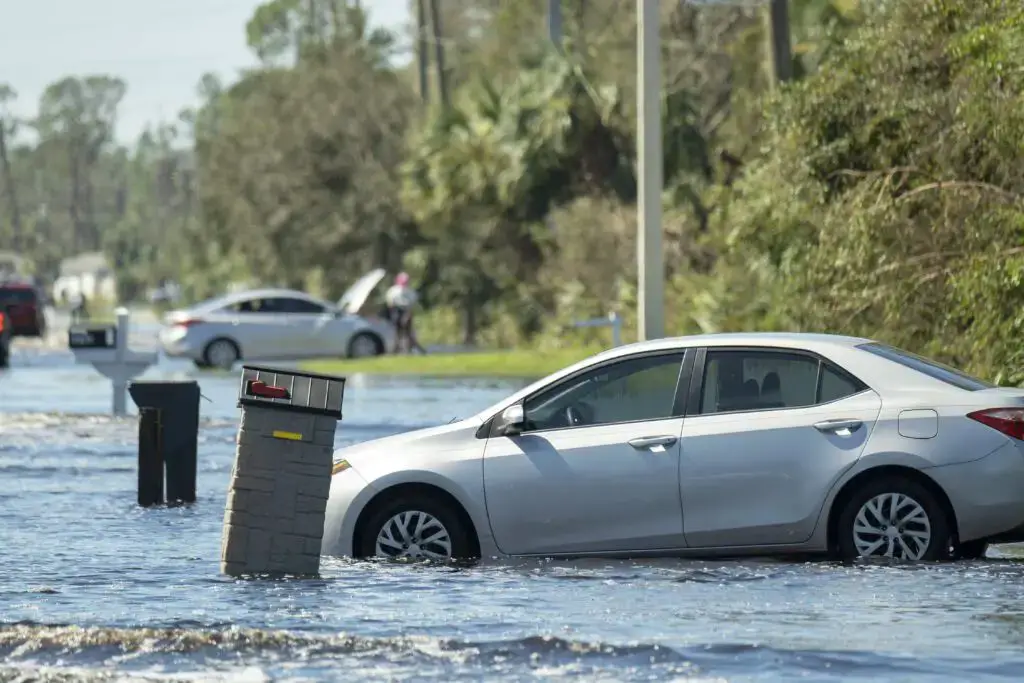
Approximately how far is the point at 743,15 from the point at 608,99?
9922 millimetres

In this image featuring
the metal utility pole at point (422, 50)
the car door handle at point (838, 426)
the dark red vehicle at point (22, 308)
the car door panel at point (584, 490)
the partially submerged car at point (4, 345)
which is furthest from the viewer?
the metal utility pole at point (422, 50)

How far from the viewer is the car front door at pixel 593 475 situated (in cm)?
1366

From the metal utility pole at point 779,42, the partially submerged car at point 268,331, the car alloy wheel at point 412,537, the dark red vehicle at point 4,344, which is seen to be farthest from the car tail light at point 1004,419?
the dark red vehicle at point 4,344

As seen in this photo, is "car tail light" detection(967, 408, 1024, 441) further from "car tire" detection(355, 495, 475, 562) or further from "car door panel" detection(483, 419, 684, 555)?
"car tire" detection(355, 495, 475, 562)

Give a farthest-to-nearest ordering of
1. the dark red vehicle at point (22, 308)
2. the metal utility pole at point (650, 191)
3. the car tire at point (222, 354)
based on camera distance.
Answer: the dark red vehicle at point (22, 308) → the car tire at point (222, 354) → the metal utility pole at point (650, 191)

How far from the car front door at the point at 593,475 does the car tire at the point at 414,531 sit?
0.24 metres

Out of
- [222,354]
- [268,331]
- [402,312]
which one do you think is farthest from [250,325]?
[402,312]

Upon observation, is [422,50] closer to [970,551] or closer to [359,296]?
[359,296]

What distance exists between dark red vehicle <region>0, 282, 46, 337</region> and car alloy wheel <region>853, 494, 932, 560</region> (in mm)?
50890

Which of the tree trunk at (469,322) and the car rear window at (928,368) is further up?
the tree trunk at (469,322)

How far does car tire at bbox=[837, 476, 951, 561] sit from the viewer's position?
13461 mm

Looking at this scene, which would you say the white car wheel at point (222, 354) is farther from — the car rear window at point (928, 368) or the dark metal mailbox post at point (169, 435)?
the car rear window at point (928, 368)

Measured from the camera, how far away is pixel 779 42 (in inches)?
1492

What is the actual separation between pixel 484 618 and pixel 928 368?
3.61 metres
